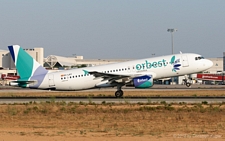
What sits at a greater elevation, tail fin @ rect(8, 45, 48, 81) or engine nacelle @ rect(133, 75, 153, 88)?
tail fin @ rect(8, 45, 48, 81)

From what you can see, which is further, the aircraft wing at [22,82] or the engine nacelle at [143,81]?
the aircraft wing at [22,82]

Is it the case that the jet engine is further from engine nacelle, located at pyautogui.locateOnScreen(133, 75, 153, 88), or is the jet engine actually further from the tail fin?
the tail fin

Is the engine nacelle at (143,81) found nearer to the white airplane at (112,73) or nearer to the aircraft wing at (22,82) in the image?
the white airplane at (112,73)

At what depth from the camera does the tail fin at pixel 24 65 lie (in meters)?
51.0

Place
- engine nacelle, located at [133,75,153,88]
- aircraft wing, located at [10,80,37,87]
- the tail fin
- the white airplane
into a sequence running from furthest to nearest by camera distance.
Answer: the tail fin → aircraft wing, located at [10,80,37,87] → the white airplane → engine nacelle, located at [133,75,153,88]

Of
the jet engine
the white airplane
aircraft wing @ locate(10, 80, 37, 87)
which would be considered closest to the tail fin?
the white airplane

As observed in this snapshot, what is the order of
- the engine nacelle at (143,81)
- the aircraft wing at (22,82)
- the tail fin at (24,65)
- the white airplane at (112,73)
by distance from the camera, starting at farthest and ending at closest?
the tail fin at (24,65)
the aircraft wing at (22,82)
the white airplane at (112,73)
the engine nacelle at (143,81)

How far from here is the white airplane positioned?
48938mm

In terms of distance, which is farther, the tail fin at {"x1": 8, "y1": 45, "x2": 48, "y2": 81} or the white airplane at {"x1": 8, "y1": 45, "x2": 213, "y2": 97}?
the tail fin at {"x1": 8, "y1": 45, "x2": 48, "y2": 81}

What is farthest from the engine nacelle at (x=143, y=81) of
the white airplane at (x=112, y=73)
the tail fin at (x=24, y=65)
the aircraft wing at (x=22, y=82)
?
the aircraft wing at (x=22, y=82)

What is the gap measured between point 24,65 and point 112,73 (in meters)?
9.42

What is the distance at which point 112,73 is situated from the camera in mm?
50188

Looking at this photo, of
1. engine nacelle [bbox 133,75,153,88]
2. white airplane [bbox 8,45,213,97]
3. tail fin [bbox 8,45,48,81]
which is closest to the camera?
engine nacelle [bbox 133,75,153,88]

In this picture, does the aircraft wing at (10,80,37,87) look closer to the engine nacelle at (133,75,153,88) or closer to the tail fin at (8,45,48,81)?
the tail fin at (8,45,48,81)
